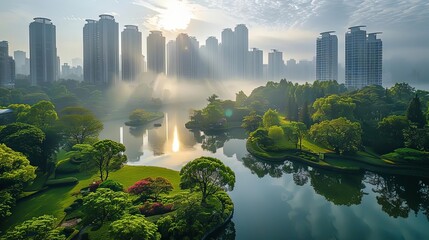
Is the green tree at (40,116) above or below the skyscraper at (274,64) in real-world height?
below

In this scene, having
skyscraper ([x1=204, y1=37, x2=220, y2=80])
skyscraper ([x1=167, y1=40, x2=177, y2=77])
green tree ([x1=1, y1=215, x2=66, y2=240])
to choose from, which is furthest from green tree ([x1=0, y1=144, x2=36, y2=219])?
skyscraper ([x1=204, y1=37, x2=220, y2=80])

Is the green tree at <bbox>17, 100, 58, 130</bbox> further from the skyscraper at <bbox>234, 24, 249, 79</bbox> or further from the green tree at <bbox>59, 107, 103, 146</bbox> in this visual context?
the skyscraper at <bbox>234, 24, 249, 79</bbox>

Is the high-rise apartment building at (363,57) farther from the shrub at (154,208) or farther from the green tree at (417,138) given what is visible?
the shrub at (154,208)

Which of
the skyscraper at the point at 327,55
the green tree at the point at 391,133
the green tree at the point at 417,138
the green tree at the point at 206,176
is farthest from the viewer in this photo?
the skyscraper at the point at 327,55

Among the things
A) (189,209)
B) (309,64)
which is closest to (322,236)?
(189,209)

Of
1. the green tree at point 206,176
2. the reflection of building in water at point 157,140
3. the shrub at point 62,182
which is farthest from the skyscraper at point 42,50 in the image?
the green tree at point 206,176
